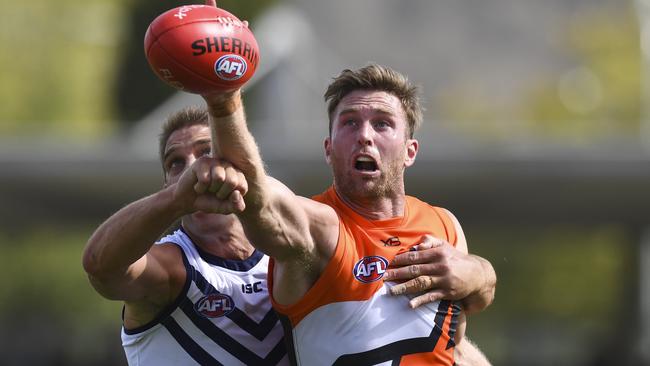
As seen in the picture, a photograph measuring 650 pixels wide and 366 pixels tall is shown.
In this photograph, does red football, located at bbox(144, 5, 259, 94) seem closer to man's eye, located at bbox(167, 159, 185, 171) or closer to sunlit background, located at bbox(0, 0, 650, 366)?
man's eye, located at bbox(167, 159, 185, 171)

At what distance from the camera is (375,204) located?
6.09m

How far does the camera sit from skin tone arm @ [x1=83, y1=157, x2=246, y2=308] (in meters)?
5.04

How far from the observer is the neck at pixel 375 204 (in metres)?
6.04

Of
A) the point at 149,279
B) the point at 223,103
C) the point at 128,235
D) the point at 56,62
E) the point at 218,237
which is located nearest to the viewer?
the point at 223,103

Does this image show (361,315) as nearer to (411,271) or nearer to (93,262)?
(411,271)

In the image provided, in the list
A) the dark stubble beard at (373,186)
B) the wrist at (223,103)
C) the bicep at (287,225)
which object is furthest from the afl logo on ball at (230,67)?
the dark stubble beard at (373,186)

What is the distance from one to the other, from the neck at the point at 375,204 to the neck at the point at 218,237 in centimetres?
66

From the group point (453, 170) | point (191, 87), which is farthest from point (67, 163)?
point (191, 87)

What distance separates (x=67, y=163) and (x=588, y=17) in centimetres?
1194

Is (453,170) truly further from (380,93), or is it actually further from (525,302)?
(525,302)

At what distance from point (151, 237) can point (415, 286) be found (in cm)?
140

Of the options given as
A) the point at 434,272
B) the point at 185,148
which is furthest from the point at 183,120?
the point at 434,272

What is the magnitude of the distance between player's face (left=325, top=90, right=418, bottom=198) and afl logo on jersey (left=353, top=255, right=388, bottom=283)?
383 mm

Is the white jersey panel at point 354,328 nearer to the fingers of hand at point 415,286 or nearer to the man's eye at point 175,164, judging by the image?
the fingers of hand at point 415,286
